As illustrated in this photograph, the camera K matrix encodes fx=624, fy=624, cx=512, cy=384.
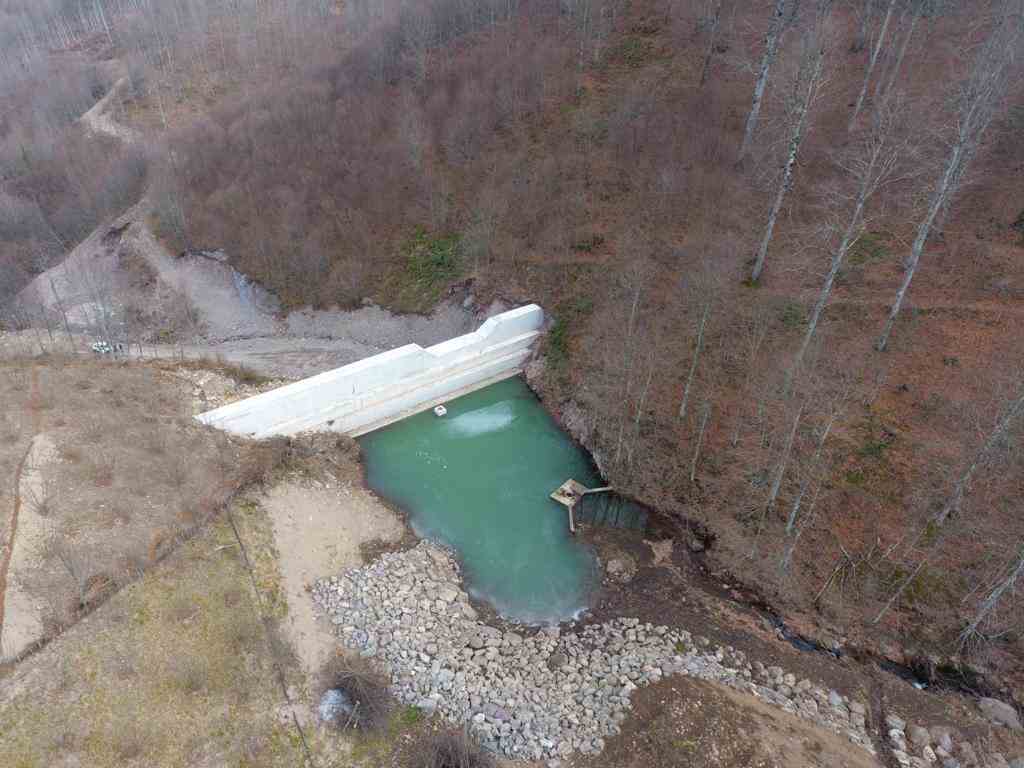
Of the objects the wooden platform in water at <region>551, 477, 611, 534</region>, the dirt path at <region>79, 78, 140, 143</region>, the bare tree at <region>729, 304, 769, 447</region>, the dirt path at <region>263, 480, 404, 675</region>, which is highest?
the bare tree at <region>729, 304, 769, 447</region>

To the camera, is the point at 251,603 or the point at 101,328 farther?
the point at 101,328

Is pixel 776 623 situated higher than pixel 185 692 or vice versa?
pixel 185 692

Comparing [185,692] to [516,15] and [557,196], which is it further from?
[516,15]

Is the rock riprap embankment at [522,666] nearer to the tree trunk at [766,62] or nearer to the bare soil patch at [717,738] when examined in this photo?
the bare soil patch at [717,738]

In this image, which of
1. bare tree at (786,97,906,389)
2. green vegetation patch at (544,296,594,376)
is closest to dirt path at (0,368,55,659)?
green vegetation patch at (544,296,594,376)

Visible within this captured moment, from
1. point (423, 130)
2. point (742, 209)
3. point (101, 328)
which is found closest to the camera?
point (742, 209)

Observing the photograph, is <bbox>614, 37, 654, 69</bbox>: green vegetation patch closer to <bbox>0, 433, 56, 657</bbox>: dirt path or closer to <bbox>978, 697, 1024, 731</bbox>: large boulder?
<bbox>978, 697, 1024, 731</bbox>: large boulder

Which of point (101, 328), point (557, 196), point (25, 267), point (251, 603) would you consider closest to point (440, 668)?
point (251, 603)
